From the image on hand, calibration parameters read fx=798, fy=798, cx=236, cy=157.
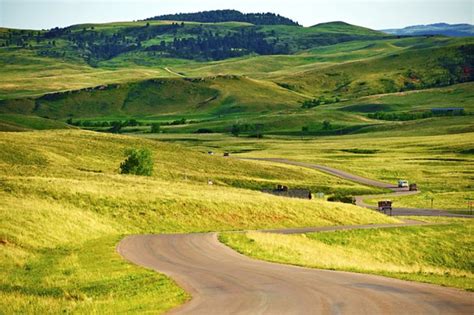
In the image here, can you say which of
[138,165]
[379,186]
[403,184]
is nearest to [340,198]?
[379,186]

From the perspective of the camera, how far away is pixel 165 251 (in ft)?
141

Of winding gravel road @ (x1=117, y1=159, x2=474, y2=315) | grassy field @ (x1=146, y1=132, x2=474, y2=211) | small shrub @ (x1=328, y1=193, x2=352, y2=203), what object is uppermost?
winding gravel road @ (x1=117, y1=159, x2=474, y2=315)

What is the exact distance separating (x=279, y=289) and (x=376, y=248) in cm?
2574

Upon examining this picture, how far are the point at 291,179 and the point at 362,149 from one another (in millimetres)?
61665

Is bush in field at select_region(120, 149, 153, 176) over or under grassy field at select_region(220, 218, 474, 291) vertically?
under

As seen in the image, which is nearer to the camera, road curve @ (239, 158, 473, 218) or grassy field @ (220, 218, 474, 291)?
grassy field @ (220, 218, 474, 291)

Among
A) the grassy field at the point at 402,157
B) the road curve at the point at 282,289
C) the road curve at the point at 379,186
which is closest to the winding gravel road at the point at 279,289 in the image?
the road curve at the point at 282,289

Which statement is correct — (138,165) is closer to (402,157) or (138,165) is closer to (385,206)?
(385,206)

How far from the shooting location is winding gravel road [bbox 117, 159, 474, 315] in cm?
2583

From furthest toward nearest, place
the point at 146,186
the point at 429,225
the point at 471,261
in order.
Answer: the point at 146,186
the point at 429,225
the point at 471,261

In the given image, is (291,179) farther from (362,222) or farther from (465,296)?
(465,296)

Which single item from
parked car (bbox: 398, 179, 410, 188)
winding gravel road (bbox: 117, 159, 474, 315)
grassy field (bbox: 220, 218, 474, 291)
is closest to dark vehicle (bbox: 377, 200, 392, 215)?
grassy field (bbox: 220, 218, 474, 291)

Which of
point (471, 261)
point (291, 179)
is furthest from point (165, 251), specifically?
point (291, 179)

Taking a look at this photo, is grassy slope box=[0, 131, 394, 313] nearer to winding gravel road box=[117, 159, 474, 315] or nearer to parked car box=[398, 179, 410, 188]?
winding gravel road box=[117, 159, 474, 315]
